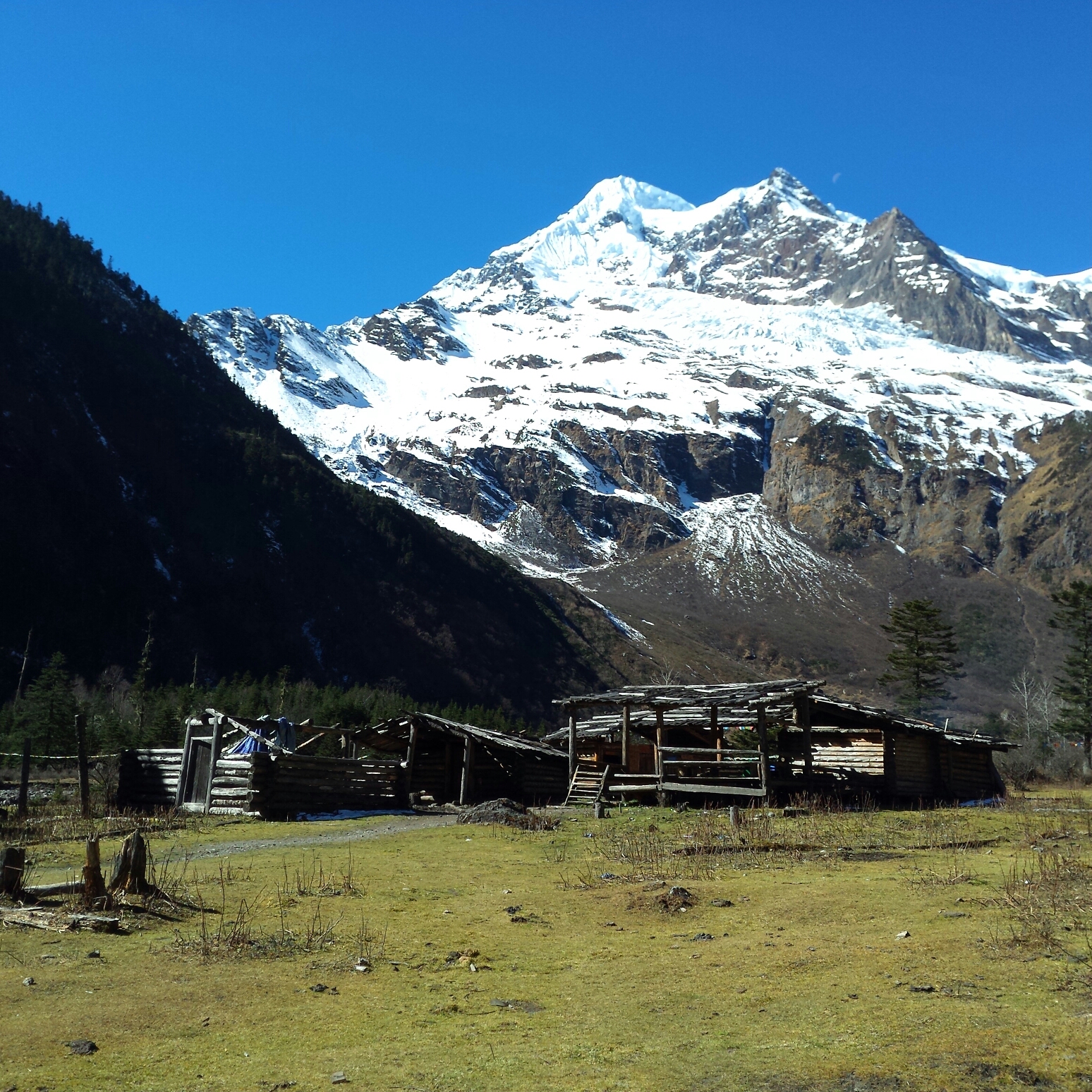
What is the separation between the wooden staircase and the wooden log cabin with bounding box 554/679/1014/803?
0.04 metres

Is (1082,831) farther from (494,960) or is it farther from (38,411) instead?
(38,411)

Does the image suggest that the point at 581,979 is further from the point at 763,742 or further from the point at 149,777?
the point at 149,777

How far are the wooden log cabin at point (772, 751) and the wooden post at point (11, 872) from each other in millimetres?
18856

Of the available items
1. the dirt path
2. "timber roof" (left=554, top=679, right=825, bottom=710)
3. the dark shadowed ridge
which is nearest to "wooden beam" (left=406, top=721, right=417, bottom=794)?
"timber roof" (left=554, top=679, right=825, bottom=710)

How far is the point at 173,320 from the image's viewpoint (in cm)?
14150

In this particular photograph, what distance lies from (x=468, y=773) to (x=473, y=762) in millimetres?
1080

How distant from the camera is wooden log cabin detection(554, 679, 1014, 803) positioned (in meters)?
29.5

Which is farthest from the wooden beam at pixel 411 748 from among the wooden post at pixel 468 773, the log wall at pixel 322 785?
the wooden post at pixel 468 773

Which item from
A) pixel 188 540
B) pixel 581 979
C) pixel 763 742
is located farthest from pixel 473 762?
pixel 188 540

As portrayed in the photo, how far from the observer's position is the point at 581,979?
9.31 m

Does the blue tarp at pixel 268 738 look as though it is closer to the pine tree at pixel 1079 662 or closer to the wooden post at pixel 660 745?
the wooden post at pixel 660 745

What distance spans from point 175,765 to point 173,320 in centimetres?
12812

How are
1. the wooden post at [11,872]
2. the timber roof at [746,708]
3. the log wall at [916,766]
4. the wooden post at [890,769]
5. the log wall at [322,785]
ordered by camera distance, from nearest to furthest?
the wooden post at [11,872] → the log wall at [322,785] → the timber roof at [746,708] → the wooden post at [890,769] → the log wall at [916,766]

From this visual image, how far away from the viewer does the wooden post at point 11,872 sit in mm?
11812
